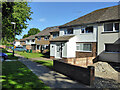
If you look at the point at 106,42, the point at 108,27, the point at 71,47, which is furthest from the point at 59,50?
the point at 108,27

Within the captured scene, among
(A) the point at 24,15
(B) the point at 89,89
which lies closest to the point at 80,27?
(A) the point at 24,15

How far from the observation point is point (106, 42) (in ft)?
49.6

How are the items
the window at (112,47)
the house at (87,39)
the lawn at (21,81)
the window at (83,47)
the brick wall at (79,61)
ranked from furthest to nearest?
the window at (83,47) < the house at (87,39) < the window at (112,47) < the brick wall at (79,61) < the lawn at (21,81)

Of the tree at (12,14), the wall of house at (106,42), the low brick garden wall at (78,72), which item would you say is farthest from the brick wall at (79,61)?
the tree at (12,14)

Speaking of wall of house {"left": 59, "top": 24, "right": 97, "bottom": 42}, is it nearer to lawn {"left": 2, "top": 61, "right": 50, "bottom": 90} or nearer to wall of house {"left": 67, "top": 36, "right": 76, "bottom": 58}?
wall of house {"left": 67, "top": 36, "right": 76, "bottom": 58}

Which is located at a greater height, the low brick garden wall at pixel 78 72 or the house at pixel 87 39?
the house at pixel 87 39

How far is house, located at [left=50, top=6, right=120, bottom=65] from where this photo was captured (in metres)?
15.2

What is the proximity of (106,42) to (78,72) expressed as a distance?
10.1 metres

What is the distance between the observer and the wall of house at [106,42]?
46.7ft

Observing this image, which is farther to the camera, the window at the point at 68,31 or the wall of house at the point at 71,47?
the window at the point at 68,31

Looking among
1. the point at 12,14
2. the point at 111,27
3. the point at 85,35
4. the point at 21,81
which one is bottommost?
the point at 21,81

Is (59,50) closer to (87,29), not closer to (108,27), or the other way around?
(87,29)

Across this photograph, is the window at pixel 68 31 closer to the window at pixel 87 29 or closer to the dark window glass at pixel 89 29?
the window at pixel 87 29

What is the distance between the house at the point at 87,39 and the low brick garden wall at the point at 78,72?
527cm
